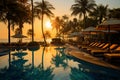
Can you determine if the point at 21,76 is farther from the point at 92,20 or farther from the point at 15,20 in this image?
the point at 92,20

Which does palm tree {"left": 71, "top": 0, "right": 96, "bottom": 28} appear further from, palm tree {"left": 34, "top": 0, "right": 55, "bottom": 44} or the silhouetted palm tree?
palm tree {"left": 34, "top": 0, "right": 55, "bottom": 44}

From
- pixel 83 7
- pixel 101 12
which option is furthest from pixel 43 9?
pixel 101 12

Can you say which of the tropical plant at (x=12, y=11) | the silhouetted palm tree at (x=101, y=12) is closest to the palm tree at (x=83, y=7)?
the silhouetted palm tree at (x=101, y=12)

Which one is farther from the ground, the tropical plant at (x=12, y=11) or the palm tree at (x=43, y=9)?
the palm tree at (x=43, y=9)

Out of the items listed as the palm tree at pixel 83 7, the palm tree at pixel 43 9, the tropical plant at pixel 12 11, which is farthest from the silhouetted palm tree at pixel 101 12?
the tropical plant at pixel 12 11

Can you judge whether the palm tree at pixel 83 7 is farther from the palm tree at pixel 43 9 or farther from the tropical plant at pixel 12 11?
the tropical plant at pixel 12 11

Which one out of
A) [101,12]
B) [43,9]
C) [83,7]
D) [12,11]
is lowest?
[12,11]

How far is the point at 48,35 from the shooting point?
11481 cm

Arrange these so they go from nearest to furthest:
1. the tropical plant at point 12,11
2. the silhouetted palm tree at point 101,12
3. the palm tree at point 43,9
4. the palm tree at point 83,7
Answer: the tropical plant at point 12,11 → the palm tree at point 83,7 → the palm tree at point 43,9 → the silhouetted palm tree at point 101,12

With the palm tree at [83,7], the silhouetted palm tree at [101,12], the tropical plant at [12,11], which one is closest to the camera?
the tropical plant at [12,11]

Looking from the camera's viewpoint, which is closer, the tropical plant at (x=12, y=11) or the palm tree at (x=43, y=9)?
the tropical plant at (x=12, y=11)

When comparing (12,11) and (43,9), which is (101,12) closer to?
(43,9)

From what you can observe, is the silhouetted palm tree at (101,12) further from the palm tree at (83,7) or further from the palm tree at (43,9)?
the palm tree at (43,9)

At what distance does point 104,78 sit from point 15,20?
90.1 ft
